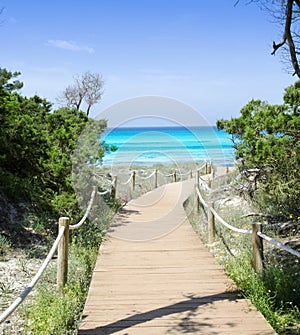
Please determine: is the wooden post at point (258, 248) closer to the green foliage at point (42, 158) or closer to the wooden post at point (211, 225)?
the wooden post at point (211, 225)

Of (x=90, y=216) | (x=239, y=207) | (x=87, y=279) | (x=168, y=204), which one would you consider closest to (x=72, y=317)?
(x=87, y=279)

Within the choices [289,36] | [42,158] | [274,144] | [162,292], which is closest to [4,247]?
[42,158]

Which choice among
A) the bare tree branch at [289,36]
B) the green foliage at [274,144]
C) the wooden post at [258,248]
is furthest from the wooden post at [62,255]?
the bare tree branch at [289,36]

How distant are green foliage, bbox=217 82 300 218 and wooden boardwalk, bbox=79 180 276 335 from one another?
1.82 metres

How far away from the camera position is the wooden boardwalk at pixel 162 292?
4129 mm

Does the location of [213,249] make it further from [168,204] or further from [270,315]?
[168,204]

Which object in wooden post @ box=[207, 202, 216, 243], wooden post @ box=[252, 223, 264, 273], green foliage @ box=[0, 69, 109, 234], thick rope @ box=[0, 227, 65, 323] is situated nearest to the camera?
thick rope @ box=[0, 227, 65, 323]

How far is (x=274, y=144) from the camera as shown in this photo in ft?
20.5

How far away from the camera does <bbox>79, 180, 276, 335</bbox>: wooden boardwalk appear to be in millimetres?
4129

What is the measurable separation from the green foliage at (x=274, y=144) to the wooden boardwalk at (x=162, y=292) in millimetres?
1818

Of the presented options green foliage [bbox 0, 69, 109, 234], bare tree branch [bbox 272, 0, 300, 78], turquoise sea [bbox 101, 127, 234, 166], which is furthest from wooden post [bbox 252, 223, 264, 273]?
green foliage [bbox 0, 69, 109, 234]

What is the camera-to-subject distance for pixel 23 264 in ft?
21.1

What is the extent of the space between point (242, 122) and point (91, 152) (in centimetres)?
319

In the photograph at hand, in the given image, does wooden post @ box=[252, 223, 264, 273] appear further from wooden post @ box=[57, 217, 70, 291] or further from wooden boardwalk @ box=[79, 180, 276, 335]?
wooden post @ box=[57, 217, 70, 291]
